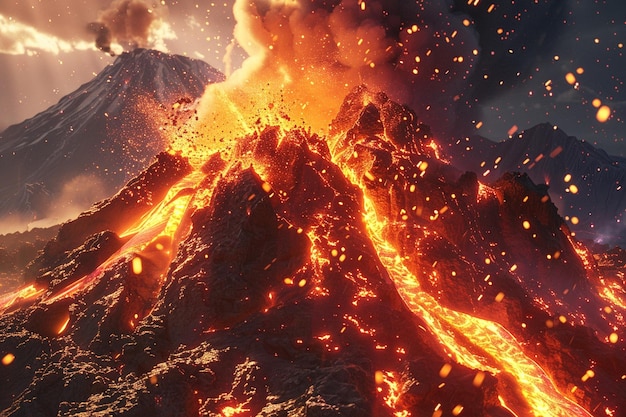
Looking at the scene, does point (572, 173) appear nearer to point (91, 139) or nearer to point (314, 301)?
point (314, 301)

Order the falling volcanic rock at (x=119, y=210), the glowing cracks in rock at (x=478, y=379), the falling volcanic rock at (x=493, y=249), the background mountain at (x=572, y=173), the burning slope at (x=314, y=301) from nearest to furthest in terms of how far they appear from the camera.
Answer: the glowing cracks in rock at (x=478, y=379) → the burning slope at (x=314, y=301) → the falling volcanic rock at (x=493, y=249) → the falling volcanic rock at (x=119, y=210) → the background mountain at (x=572, y=173)

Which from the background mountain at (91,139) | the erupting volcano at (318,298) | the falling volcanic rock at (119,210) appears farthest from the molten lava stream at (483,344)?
the background mountain at (91,139)

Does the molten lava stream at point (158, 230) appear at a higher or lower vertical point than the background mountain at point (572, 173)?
higher

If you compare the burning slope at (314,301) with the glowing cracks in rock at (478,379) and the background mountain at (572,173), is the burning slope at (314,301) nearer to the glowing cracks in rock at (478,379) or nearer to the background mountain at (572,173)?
the glowing cracks in rock at (478,379)

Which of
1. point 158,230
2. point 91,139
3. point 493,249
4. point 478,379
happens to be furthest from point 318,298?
point 91,139

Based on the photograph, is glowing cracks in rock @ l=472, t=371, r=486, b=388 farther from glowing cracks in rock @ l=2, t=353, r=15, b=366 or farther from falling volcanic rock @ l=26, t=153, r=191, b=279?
falling volcanic rock @ l=26, t=153, r=191, b=279

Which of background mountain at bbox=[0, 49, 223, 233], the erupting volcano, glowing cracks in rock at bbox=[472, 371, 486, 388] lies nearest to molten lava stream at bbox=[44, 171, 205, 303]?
the erupting volcano

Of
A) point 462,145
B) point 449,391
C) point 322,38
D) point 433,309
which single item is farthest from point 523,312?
point 462,145

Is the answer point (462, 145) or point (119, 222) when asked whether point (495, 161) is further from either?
point (119, 222)
